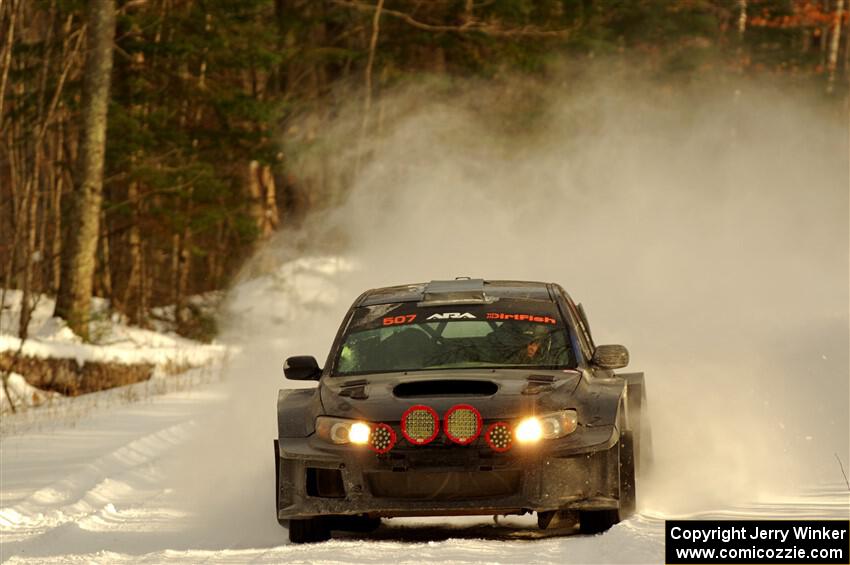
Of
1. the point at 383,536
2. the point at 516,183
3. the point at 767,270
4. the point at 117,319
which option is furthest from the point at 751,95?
the point at 383,536

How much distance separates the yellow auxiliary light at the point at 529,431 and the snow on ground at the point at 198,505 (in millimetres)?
553

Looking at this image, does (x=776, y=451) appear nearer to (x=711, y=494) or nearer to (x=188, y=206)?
(x=711, y=494)

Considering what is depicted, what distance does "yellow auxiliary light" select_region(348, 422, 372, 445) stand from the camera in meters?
7.86

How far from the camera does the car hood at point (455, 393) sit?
783cm

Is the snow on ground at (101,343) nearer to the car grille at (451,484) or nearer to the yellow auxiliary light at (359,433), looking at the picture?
the yellow auxiliary light at (359,433)

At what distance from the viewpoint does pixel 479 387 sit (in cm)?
802

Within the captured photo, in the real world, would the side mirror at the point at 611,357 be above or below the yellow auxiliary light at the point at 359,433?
above

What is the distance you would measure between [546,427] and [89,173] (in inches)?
655

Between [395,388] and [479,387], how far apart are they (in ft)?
1.57

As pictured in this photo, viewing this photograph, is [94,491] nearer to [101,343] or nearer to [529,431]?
[529,431]

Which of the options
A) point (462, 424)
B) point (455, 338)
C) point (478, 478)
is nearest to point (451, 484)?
point (478, 478)

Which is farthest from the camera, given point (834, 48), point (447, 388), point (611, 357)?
point (834, 48)

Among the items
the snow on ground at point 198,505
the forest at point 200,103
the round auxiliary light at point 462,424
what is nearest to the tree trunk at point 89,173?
the forest at point 200,103

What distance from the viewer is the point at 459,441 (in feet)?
25.3
